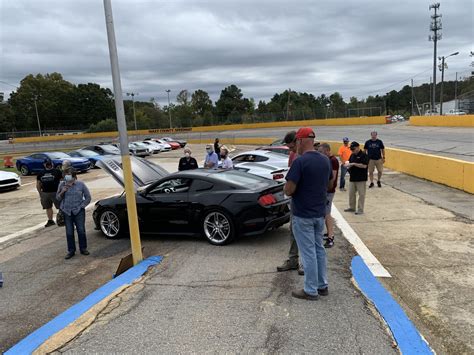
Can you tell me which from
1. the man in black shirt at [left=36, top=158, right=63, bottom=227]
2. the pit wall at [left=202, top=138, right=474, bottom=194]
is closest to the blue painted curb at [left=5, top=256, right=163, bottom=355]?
the man in black shirt at [left=36, top=158, right=63, bottom=227]

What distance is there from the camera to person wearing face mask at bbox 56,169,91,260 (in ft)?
24.5

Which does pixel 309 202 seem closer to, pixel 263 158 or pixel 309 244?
pixel 309 244

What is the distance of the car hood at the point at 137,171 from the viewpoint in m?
8.20

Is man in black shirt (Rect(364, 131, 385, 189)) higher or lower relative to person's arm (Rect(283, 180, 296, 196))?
lower

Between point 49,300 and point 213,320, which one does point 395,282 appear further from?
point 49,300

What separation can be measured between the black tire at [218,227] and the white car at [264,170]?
4675 mm

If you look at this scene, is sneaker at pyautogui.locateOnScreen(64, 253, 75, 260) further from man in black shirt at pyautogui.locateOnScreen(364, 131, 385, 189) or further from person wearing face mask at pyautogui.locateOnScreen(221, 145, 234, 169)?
man in black shirt at pyautogui.locateOnScreen(364, 131, 385, 189)

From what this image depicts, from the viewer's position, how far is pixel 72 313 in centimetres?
461

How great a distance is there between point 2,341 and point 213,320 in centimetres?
228

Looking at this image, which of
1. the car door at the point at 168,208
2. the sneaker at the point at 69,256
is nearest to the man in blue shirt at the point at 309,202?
the car door at the point at 168,208

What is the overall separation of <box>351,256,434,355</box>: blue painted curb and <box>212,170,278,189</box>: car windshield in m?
2.47

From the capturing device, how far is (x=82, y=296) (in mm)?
5598

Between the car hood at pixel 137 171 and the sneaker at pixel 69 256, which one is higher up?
the car hood at pixel 137 171

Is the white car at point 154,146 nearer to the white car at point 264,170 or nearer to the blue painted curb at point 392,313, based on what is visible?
the white car at point 264,170
